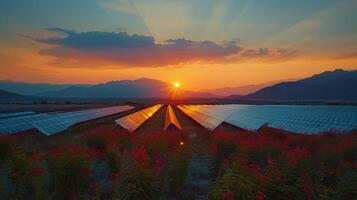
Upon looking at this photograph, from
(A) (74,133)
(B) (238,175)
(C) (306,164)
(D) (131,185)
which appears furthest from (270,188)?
(A) (74,133)

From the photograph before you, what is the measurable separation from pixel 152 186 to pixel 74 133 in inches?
794

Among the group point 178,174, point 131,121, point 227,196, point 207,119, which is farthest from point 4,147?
point 207,119

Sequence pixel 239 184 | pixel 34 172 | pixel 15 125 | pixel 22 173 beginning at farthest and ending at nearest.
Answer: pixel 15 125 < pixel 22 173 < pixel 34 172 < pixel 239 184

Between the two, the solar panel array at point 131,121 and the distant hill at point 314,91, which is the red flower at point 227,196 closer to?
the solar panel array at point 131,121

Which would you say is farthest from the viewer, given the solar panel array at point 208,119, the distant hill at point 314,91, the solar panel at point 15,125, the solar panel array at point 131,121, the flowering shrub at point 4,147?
the distant hill at point 314,91

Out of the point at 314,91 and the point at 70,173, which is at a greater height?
the point at 314,91

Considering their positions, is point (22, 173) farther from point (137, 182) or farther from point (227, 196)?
point (227, 196)

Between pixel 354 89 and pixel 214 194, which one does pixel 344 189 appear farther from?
pixel 354 89

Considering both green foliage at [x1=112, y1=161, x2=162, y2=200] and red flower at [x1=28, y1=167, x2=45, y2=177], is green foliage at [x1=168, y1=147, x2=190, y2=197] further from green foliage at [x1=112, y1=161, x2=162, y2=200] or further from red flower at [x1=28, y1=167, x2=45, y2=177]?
red flower at [x1=28, y1=167, x2=45, y2=177]

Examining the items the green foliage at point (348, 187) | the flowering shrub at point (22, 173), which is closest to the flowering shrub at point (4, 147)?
the flowering shrub at point (22, 173)

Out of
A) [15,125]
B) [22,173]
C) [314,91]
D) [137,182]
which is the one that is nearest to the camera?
[137,182]

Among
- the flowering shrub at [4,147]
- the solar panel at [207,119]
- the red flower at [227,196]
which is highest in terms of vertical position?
the red flower at [227,196]

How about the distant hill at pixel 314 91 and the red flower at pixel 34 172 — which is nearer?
the red flower at pixel 34 172

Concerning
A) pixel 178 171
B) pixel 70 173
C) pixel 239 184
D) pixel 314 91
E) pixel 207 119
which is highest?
pixel 314 91
